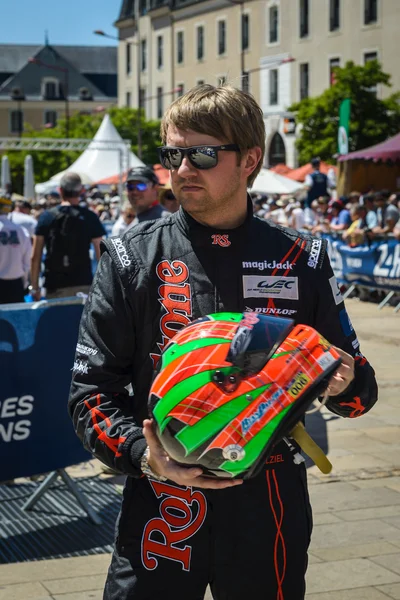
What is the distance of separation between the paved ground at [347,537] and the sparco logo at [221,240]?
2.44 meters

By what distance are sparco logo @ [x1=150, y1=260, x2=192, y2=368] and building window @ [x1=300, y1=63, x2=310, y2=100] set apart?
54.8 meters

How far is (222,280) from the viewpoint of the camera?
2686mm

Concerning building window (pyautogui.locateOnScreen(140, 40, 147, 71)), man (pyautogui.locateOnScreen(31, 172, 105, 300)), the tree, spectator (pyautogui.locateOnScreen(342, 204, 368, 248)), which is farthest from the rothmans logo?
building window (pyautogui.locateOnScreen(140, 40, 147, 71))

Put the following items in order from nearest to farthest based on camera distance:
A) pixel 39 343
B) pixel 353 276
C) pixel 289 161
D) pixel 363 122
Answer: pixel 39 343, pixel 353 276, pixel 363 122, pixel 289 161

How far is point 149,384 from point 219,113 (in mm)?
711

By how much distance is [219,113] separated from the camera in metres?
2.61

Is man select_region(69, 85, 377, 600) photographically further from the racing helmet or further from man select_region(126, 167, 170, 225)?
man select_region(126, 167, 170, 225)

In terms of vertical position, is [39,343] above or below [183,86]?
below

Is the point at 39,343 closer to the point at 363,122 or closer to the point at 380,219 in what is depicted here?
the point at 380,219

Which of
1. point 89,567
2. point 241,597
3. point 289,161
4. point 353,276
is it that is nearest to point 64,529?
point 89,567

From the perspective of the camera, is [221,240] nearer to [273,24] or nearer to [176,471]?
[176,471]

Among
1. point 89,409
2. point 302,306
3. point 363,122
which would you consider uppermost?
point 363,122

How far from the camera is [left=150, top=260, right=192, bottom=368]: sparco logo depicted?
2641mm

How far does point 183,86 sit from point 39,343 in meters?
67.7
